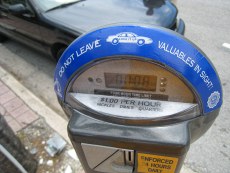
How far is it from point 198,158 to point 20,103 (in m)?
2.17

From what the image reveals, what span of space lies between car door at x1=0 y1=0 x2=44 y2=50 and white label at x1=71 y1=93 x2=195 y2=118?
2.91m

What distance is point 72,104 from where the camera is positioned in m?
1.11

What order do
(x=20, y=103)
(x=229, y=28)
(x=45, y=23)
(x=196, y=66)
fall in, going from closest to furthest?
(x=196, y=66) → (x=20, y=103) → (x=45, y=23) → (x=229, y=28)

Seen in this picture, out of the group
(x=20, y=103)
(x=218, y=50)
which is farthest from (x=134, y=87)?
(x=218, y=50)

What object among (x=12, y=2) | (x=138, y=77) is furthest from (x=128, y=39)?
(x=12, y=2)

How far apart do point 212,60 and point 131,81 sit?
11.0 ft

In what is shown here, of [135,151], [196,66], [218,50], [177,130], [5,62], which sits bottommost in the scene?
[5,62]

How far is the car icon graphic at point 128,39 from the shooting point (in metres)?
0.90

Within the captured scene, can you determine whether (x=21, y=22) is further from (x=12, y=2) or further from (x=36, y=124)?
(x=36, y=124)

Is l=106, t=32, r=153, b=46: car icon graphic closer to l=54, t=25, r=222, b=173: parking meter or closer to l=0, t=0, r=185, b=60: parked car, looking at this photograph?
l=54, t=25, r=222, b=173: parking meter

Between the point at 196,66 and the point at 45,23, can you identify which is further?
the point at 45,23

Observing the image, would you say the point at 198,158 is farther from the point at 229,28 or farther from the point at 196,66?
the point at 229,28

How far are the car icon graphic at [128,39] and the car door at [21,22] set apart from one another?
119 inches

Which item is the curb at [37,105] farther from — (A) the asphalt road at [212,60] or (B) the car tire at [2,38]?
(B) the car tire at [2,38]
